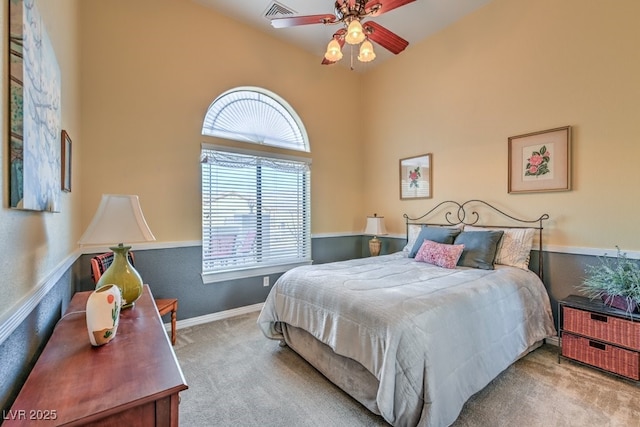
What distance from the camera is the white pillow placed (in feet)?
8.92

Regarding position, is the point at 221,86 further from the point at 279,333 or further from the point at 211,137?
the point at 279,333

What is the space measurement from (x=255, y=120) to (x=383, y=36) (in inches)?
74.1

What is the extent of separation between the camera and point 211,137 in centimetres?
328

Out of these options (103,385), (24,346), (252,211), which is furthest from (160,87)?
(103,385)

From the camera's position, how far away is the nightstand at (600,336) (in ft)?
6.61

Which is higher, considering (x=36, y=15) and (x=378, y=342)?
(x=36, y=15)

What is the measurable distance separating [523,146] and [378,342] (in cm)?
263

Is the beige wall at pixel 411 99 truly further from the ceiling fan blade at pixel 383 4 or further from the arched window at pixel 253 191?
the ceiling fan blade at pixel 383 4

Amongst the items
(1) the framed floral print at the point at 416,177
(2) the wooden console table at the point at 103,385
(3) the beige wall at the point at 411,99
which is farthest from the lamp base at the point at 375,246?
(2) the wooden console table at the point at 103,385

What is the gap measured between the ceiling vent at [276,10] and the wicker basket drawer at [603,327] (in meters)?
4.01

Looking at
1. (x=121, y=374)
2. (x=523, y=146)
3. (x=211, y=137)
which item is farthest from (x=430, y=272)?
(x=211, y=137)

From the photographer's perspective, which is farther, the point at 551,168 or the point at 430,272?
the point at 551,168

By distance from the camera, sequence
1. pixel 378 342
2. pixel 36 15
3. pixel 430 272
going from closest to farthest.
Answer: pixel 36 15 < pixel 378 342 < pixel 430 272

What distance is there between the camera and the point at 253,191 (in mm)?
3605
